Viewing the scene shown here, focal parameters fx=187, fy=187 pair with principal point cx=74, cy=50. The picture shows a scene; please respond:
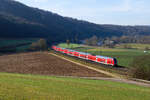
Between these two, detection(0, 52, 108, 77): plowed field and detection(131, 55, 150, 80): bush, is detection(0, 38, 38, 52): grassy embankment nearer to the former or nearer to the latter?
detection(0, 52, 108, 77): plowed field

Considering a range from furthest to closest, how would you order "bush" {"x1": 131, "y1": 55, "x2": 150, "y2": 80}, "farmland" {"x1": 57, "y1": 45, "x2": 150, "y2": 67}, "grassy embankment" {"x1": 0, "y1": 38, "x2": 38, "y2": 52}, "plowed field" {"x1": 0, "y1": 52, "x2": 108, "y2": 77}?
"grassy embankment" {"x1": 0, "y1": 38, "x2": 38, "y2": 52} < "farmland" {"x1": 57, "y1": 45, "x2": 150, "y2": 67} < "plowed field" {"x1": 0, "y1": 52, "x2": 108, "y2": 77} < "bush" {"x1": 131, "y1": 55, "x2": 150, "y2": 80}

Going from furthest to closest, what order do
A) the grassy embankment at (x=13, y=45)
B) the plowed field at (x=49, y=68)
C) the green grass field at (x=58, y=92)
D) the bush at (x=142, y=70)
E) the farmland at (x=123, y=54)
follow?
the grassy embankment at (x=13, y=45), the farmland at (x=123, y=54), the plowed field at (x=49, y=68), the bush at (x=142, y=70), the green grass field at (x=58, y=92)

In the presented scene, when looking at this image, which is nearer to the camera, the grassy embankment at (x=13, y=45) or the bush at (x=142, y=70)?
the bush at (x=142, y=70)

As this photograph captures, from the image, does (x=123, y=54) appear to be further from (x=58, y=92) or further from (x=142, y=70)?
(x=58, y=92)

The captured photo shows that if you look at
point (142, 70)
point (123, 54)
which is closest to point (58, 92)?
point (142, 70)

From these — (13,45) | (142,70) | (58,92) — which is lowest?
(142,70)

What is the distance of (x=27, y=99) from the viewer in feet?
35.3

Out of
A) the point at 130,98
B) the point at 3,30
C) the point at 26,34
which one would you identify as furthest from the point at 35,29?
the point at 130,98

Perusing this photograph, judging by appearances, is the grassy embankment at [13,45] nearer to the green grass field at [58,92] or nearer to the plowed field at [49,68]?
the plowed field at [49,68]

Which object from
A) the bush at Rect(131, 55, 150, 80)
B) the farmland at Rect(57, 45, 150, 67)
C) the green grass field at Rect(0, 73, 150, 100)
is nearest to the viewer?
the green grass field at Rect(0, 73, 150, 100)

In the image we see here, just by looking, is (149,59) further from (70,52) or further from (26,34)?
(26,34)

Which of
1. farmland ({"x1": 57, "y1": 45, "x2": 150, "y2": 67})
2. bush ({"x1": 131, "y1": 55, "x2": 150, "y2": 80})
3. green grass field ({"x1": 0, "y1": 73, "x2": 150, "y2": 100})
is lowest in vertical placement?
farmland ({"x1": 57, "y1": 45, "x2": 150, "y2": 67})

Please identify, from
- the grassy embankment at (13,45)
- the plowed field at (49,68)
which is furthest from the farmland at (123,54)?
the grassy embankment at (13,45)

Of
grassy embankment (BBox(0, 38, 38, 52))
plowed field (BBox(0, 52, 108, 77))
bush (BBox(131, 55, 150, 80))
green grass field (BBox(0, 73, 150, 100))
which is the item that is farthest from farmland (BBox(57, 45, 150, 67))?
green grass field (BBox(0, 73, 150, 100))
